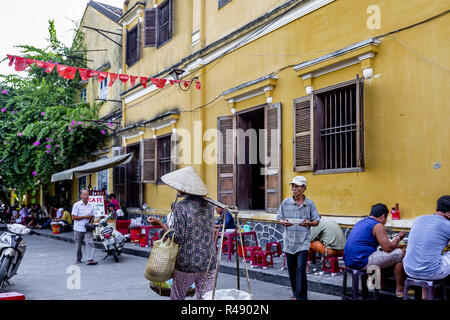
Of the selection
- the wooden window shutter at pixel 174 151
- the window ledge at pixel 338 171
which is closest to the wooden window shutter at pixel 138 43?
the wooden window shutter at pixel 174 151

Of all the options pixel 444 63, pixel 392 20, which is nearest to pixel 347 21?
pixel 392 20

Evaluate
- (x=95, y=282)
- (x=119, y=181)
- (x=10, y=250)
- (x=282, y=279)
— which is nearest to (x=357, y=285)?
(x=282, y=279)

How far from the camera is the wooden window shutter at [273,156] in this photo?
1002cm

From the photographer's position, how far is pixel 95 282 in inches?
324

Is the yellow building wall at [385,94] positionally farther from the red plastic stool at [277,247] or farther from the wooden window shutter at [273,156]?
the red plastic stool at [277,247]

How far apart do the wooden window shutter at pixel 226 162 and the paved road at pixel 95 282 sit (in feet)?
8.50

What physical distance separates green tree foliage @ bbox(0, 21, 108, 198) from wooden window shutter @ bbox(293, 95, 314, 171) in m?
10.9

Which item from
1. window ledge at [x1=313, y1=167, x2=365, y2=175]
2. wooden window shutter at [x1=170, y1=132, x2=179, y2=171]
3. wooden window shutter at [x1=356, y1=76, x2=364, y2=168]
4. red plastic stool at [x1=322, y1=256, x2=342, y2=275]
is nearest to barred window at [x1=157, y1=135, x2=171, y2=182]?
wooden window shutter at [x1=170, y1=132, x2=179, y2=171]

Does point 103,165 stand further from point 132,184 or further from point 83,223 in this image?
point 83,223

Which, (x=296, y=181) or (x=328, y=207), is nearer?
(x=296, y=181)

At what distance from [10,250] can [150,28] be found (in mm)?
9975

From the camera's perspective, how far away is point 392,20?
778 centimetres

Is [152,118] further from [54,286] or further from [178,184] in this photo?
[178,184]

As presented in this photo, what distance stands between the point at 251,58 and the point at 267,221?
12.7 ft
